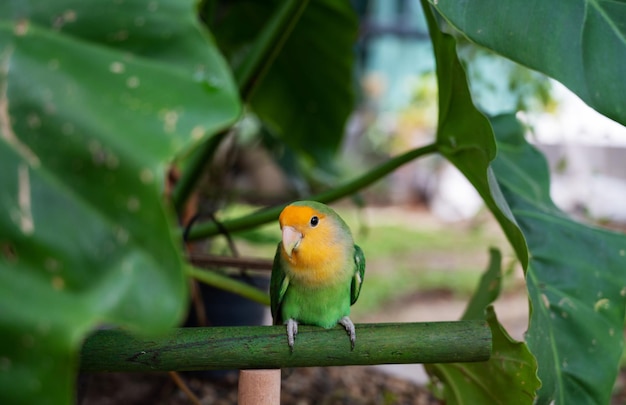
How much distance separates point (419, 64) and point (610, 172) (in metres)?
3.16

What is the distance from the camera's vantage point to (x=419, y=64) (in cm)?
742

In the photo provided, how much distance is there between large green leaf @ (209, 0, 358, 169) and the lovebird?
1.12m

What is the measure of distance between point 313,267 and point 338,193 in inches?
15.2

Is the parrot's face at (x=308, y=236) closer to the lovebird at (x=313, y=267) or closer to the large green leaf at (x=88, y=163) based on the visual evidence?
the lovebird at (x=313, y=267)

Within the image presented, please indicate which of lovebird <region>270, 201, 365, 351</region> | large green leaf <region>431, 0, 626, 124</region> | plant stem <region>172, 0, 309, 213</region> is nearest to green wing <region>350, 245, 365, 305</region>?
lovebird <region>270, 201, 365, 351</region>

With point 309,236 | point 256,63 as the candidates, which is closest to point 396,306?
point 256,63

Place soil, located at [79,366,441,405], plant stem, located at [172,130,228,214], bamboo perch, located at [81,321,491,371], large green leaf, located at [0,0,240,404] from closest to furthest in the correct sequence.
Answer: large green leaf, located at [0,0,240,404]
bamboo perch, located at [81,321,491,371]
plant stem, located at [172,130,228,214]
soil, located at [79,366,441,405]

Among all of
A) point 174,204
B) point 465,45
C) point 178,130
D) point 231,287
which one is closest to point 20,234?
point 178,130

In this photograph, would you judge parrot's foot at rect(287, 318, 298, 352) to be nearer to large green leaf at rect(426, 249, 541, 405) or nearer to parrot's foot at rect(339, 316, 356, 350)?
parrot's foot at rect(339, 316, 356, 350)

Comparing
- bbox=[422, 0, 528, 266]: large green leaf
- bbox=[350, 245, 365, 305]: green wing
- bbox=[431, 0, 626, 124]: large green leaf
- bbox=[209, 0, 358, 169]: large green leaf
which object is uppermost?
bbox=[431, 0, 626, 124]: large green leaf

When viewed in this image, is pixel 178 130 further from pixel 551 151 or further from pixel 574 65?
pixel 551 151

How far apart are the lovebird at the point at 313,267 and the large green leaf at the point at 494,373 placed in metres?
0.22

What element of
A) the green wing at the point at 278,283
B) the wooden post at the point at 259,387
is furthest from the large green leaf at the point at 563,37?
the wooden post at the point at 259,387

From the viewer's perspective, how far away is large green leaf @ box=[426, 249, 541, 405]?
3.13ft
